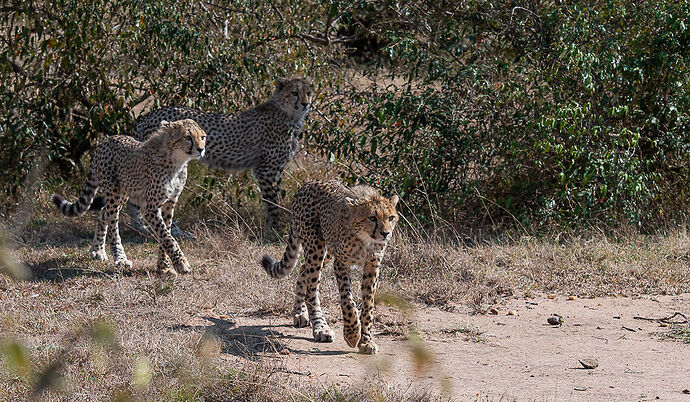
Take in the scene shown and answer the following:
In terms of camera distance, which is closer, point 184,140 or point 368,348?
point 368,348

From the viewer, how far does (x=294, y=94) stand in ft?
27.8

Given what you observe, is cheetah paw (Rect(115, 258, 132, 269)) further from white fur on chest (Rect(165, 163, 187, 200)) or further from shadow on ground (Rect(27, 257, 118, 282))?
white fur on chest (Rect(165, 163, 187, 200))

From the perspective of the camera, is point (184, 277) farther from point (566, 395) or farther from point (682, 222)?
point (682, 222)

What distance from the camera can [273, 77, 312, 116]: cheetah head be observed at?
840cm

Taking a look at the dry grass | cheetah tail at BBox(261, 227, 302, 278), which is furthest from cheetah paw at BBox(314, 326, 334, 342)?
cheetah tail at BBox(261, 227, 302, 278)

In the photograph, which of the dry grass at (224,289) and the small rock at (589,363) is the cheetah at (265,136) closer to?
the dry grass at (224,289)

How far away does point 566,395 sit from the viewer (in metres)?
4.19

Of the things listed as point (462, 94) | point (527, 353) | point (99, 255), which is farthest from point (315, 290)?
point (462, 94)

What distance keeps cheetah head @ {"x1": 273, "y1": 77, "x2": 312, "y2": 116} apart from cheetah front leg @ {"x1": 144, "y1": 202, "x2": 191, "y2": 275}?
2.13 metres

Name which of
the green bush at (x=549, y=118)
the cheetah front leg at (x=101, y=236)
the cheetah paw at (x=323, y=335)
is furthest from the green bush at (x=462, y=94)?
the cheetah paw at (x=323, y=335)

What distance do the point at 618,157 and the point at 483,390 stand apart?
407cm

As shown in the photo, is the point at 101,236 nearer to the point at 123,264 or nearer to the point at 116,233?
the point at 116,233

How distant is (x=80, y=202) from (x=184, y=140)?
1.28 m

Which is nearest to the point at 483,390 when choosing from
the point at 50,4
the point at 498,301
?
the point at 498,301
